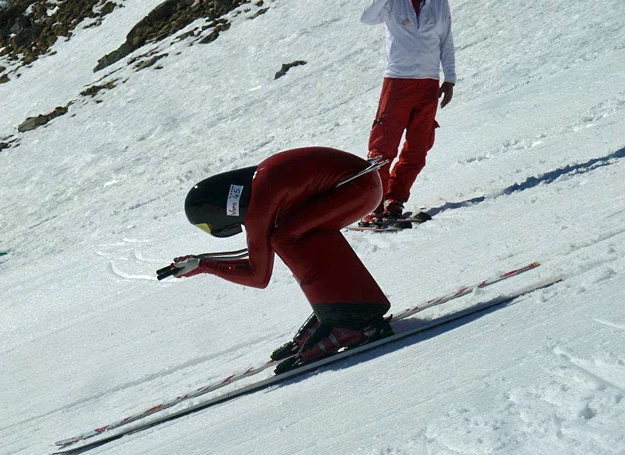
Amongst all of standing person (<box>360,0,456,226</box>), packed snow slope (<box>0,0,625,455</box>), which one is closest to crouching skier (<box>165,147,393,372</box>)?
packed snow slope (<box>0,0,625,455</box>)

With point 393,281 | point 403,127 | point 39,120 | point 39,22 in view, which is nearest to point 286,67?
point 39,120

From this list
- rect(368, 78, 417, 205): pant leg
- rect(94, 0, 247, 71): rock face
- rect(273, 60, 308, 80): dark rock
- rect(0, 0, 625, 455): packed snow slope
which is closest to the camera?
rect(0, 0, 625, 455): packed snow slope

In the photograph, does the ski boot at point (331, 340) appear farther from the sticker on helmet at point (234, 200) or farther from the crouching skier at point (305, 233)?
the sticker on helmet at point (234, 200)

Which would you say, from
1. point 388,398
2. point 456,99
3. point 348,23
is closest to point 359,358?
point 388,398

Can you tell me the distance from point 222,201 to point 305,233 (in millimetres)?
394

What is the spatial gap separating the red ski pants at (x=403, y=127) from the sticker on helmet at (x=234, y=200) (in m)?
1.98

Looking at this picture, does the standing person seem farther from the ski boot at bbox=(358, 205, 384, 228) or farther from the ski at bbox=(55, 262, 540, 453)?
the ski at bbox=(55, 262, 540, 453)

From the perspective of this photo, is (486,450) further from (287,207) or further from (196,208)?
(196,208)

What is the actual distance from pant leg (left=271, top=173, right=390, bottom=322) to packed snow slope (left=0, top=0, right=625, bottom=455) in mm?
300

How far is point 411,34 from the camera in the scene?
16.9 ft

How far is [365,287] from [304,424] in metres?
0.85

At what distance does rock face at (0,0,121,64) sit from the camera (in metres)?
26.0

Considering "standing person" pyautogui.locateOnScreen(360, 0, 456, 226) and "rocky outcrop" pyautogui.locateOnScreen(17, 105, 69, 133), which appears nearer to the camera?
"standing person" pyautogui.locateOnScreen(360, 0, 456, 226)

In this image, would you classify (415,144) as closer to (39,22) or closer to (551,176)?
(551,176)
